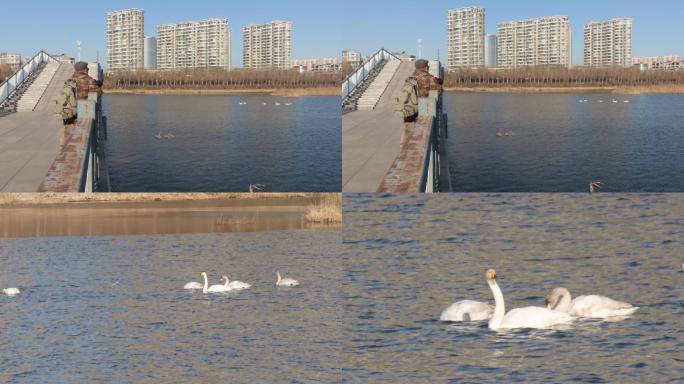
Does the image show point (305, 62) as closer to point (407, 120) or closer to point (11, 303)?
point (407, 120)

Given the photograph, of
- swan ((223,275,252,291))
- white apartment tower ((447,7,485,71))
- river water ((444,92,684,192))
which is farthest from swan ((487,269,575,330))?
swan ((223,275,252,291))

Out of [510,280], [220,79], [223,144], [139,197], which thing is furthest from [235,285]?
[139,197]

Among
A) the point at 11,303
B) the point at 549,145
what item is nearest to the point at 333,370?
the point at 11,303

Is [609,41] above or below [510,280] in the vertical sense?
above

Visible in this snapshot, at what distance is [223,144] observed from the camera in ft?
65.1

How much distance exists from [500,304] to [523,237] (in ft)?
25.5

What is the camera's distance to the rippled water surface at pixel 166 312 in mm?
15070

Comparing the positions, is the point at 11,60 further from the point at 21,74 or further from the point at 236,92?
the point at 236,92

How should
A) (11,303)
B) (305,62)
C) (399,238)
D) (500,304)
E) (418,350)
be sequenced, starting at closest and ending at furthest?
(418,350), (500,304), (305,62), (11,303), (399,238)

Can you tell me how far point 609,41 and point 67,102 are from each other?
662cm

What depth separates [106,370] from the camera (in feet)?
49.1

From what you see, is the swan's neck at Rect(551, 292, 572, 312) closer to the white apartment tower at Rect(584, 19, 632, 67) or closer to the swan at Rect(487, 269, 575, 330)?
the swan at Rect(487, 269, 575, 330)

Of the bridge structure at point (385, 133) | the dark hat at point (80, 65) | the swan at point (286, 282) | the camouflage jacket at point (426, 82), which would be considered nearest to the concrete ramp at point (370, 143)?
the bridge structure at point (385, 133)

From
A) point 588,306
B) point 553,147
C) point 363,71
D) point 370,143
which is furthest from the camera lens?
point 553,147
